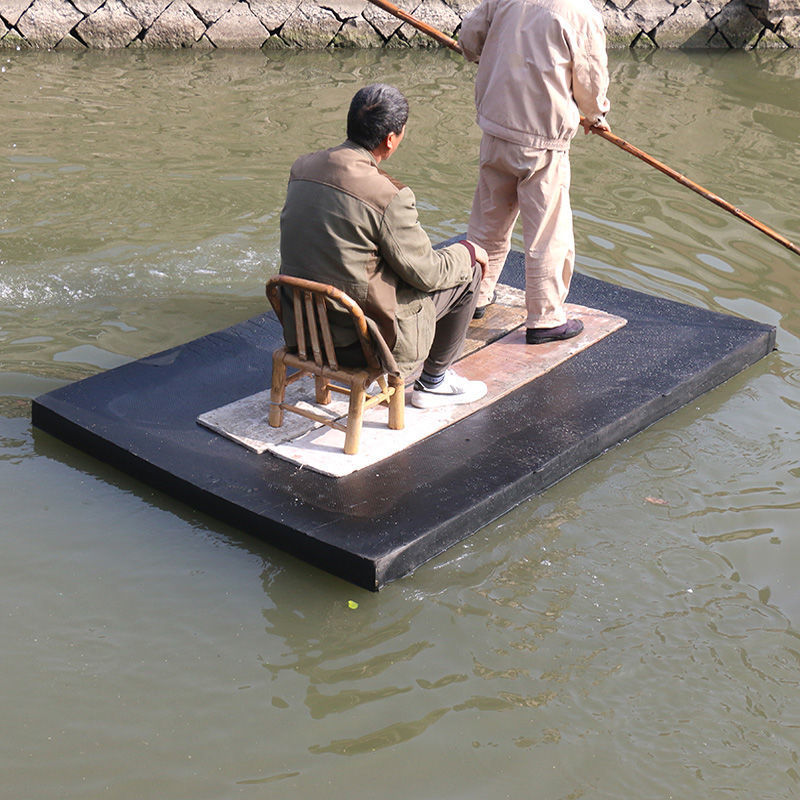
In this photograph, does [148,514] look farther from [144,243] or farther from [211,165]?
[211,165]

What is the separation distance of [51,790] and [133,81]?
27.0ft

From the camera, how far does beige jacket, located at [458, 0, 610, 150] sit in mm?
4777

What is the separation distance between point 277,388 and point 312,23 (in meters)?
8.23

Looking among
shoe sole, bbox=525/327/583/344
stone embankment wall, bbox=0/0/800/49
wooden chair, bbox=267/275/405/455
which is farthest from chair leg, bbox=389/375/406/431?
stone embankment wall, bbox=0/0/800/49

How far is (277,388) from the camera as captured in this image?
4387 mm

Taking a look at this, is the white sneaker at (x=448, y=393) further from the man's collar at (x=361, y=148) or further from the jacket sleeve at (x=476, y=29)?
the jacket sleeve at (x=476, y=29)

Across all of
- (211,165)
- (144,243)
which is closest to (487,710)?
(144,243)

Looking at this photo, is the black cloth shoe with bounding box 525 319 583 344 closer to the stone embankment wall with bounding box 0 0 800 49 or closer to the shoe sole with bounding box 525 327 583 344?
the shoe sole with bounding box 525 327 583 344

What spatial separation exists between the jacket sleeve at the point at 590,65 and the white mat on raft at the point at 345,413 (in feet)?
3.81

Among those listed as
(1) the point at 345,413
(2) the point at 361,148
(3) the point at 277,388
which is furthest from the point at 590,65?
(3) the point at 277,388

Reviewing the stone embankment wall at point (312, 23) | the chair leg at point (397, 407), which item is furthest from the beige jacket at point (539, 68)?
the stone embankment wall at point (312, 23)

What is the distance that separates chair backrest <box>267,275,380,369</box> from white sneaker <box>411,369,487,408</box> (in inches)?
22.1

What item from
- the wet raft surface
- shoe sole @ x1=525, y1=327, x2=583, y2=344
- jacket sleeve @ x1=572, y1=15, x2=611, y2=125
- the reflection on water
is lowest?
the reflection on water

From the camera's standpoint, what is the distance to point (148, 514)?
13.8 feet
